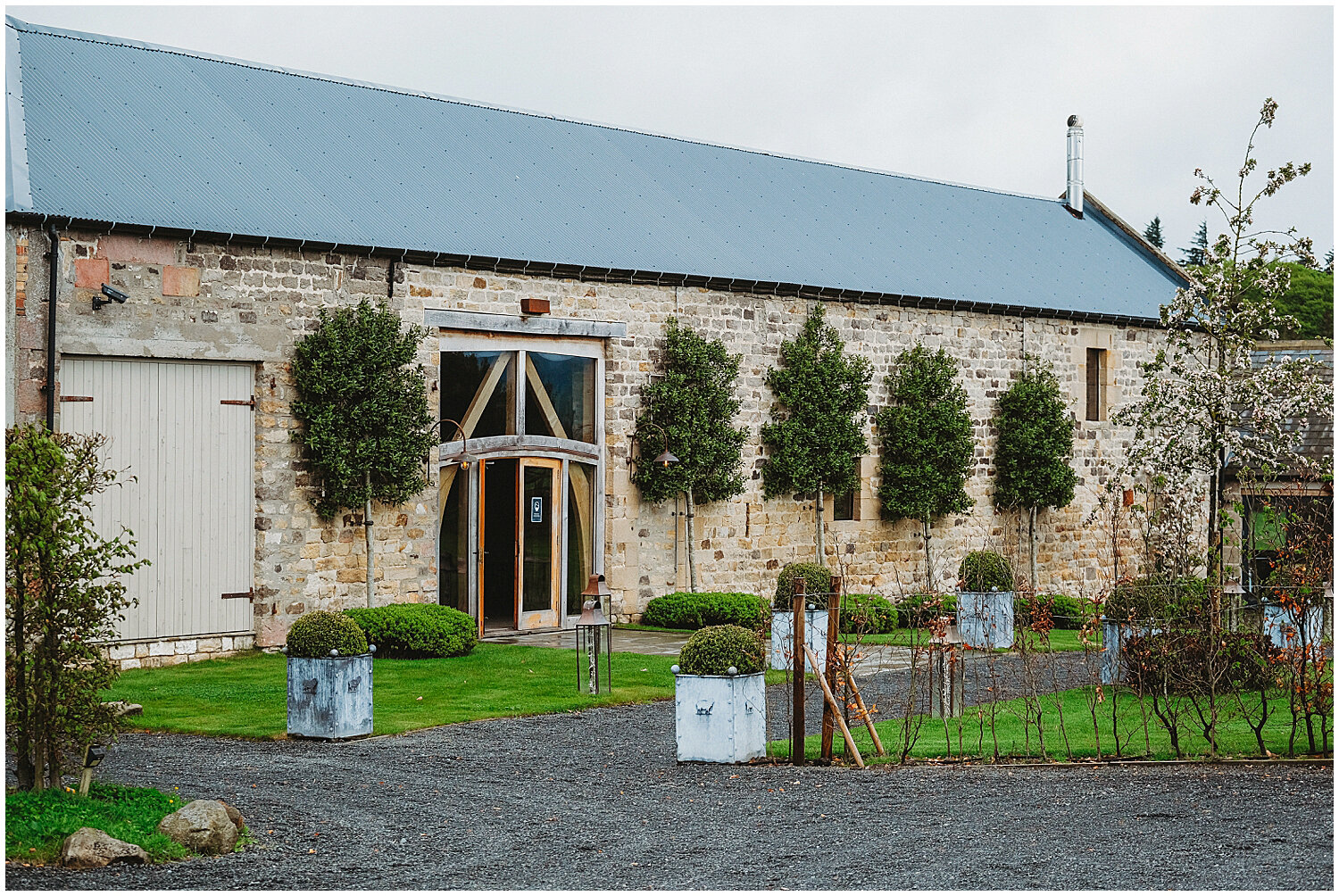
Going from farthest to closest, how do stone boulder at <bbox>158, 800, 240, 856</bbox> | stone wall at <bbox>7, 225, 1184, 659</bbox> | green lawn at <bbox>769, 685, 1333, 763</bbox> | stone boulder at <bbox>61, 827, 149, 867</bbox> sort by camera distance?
stone wall at <bbox>7, 225, 1184, 659</bbox>
green lawn at <bbox>769, 685, 1333, 763</bbox>
stone boulder at <bbox>158, 800, 240, 856</bbox>
stone boulder at <bbox>61, 827, 149, 867</bbox>

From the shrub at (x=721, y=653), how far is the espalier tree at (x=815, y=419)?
10.2 meters

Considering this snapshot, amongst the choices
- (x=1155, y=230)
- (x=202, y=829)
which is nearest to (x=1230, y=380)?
(x=202, y=829)

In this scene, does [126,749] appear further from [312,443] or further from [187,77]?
[187,77]

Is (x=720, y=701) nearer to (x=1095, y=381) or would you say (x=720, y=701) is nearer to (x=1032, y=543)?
(x=1032, y=543)

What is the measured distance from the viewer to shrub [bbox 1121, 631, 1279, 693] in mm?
10000

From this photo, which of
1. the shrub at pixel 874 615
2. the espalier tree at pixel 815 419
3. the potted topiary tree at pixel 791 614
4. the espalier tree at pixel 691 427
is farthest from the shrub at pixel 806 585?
the espalier tree at pixel 815 419

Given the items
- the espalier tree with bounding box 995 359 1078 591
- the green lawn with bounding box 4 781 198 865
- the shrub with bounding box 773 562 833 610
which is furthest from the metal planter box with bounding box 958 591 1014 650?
the green lawn with bounding box 4 781 198 865

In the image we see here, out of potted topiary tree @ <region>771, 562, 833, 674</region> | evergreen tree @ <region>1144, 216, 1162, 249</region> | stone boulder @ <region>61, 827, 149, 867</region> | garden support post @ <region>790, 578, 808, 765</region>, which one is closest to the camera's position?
stone boulder @ <region>61, 827, 149, 867</region>

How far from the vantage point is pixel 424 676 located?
13445 mm

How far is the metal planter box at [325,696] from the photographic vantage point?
10219mm

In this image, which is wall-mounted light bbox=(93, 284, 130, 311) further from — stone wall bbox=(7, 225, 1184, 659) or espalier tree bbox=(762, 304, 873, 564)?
espalier tree bbox=(762, 304, 873, 564)

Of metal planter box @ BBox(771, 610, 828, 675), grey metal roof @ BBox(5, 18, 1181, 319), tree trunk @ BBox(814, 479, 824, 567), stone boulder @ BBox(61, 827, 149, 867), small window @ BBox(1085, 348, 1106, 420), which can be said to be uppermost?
grey metal roof @ BBox(5, 18, 1181, 319)

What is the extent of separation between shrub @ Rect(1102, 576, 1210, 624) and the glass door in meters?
7.51

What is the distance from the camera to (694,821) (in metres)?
7.57
